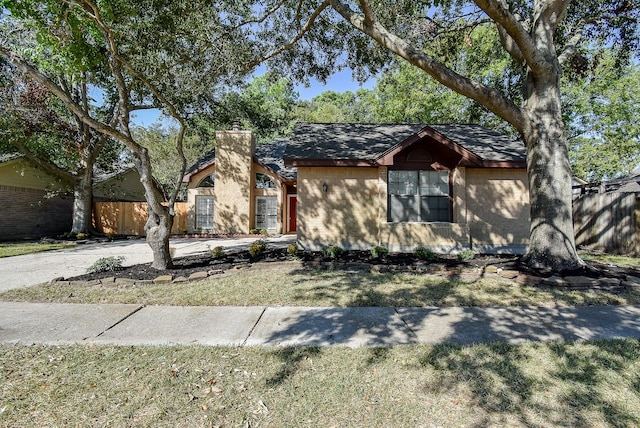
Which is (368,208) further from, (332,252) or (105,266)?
(105,266)

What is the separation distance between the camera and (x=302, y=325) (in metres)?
4.22

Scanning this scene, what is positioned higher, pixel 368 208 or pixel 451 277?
pixel 368 208

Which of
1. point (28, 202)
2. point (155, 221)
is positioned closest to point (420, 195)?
point (155, 221)

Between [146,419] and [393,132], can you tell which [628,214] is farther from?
[146,419]

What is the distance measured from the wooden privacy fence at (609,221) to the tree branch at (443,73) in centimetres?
644

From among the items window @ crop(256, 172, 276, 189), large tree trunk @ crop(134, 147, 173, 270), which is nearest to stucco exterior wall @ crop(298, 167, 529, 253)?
large tree trunk @ crop(134, 147, 173, 270)

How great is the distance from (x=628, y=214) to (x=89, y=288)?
1539 cm

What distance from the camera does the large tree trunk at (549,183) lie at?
700cm

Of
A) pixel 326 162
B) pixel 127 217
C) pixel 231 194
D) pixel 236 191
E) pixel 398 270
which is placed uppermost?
pixel 326 162

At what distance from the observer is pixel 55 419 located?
7.79 feet

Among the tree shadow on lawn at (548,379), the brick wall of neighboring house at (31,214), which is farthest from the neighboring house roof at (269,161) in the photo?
the tree shadow on lawn at (548,379)

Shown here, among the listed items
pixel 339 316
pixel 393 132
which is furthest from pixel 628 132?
pixel 339 316

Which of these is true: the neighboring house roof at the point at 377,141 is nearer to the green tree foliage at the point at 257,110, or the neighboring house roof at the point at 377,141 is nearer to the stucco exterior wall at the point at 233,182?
the green tree foliage at the point at 257,110

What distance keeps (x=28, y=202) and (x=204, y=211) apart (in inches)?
A: 359
